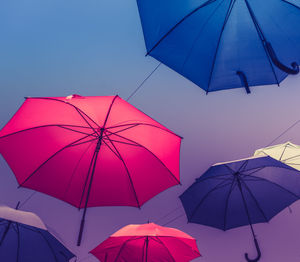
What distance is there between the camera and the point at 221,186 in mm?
3744

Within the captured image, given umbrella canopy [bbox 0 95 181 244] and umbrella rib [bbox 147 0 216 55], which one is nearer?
umbrella rib [bbox 147 0 216 55]

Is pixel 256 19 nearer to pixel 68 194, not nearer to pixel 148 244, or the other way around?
pixel 68 194

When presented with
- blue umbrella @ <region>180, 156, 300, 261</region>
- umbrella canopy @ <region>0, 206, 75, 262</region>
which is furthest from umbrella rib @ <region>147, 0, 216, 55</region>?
umbrella canopy @ <region>0, 206, 75, 262</region>

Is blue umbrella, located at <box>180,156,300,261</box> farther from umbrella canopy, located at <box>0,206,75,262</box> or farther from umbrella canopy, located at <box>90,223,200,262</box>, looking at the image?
umbrella canopy, located at <box>0,206,75,262</box>

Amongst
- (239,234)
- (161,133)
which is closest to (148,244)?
(161,133)

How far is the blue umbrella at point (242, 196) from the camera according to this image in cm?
368

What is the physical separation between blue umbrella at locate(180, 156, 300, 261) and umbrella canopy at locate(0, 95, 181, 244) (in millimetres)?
1103

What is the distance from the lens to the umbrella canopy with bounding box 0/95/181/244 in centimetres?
254

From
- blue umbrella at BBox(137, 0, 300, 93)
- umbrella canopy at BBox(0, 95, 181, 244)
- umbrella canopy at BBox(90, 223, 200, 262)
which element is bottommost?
umbrella canopy at BBox(90, 223, 200, 262)

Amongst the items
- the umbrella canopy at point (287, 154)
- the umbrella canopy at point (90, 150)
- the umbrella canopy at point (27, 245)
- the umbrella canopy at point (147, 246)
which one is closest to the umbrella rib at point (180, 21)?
the umbrella canopy at point (90, 150)

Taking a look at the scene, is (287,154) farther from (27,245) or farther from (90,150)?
(27,245)

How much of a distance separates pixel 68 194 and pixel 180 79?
311 cm

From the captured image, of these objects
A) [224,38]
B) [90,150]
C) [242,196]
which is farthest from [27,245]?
[224,38]

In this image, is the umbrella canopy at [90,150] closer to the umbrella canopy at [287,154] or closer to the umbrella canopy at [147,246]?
the umbrella canopy at [147,246]
